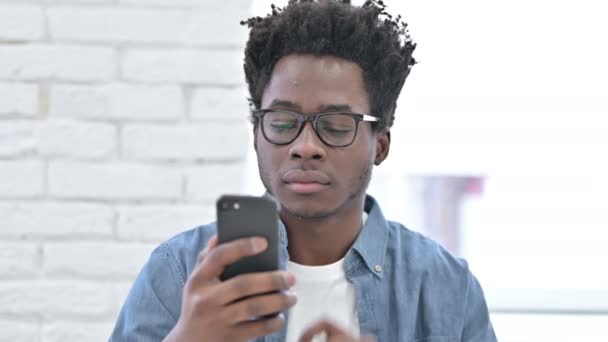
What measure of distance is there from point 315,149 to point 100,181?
58cm

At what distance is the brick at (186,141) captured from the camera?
1606mm

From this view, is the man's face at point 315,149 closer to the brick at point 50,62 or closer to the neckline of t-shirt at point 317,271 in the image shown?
the neckline of t-shirt at point 317,271

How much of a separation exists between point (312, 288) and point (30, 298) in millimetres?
613

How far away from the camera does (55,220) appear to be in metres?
1.61

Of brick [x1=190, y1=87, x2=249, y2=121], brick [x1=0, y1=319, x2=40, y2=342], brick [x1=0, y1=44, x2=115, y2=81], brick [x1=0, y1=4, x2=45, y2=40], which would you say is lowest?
brick [x1=0, y1=319, x2=40, y2=342]

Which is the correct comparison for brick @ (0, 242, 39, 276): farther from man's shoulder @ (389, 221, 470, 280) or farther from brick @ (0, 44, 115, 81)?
man's shoulder @ (389, 221, 470, 280)

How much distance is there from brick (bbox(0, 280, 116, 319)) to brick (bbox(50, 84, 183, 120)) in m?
0.31

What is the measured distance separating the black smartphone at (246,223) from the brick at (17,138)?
755 mm

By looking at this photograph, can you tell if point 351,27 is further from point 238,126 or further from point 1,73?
point 1,73

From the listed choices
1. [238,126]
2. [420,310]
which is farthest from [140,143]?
[420,310]

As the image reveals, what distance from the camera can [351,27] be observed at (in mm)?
1272

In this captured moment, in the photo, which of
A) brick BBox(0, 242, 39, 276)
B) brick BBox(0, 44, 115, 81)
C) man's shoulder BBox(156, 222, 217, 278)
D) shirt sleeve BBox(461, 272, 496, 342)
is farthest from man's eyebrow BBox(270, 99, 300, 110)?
brick BBox(0, 242, 39, 276)

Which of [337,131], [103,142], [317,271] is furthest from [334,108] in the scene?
[103,142]

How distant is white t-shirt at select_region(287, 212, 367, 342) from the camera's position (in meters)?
1.25
